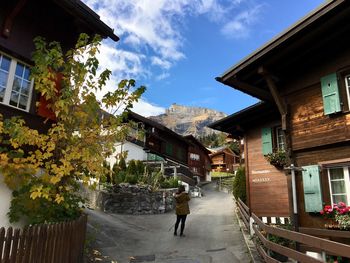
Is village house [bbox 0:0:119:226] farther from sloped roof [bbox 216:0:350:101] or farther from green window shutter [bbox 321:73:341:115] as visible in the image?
green window shutter [bbox 321:73:341:115]

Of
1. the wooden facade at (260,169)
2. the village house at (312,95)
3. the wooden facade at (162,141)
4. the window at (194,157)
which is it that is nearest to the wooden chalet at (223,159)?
the window at (194,157)

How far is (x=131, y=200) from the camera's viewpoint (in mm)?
19938

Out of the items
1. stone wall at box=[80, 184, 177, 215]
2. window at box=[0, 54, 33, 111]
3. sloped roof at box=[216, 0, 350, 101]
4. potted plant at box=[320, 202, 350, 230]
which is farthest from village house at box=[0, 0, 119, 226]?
stone wall at box=[80, 184, 177, 215]

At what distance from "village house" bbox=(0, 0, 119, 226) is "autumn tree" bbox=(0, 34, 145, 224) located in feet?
2.97

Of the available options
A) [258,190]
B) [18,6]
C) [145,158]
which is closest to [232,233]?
[258,190]

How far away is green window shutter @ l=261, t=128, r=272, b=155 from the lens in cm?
1329

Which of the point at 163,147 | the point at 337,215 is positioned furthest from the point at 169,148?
the point at 337,215

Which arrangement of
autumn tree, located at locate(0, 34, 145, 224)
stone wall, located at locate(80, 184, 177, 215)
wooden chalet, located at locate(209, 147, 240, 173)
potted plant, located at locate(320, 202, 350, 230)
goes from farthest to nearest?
wooden chalet, located at locate(209, 147, 240, 173)
stone wall, located at locate(80, 184, 177, 215)
potted plant, located at locate(320, 202, 350, 230)
autumn tree, located at locate(0, 34, 145, 224)

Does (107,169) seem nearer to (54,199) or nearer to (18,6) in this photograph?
(54,199)

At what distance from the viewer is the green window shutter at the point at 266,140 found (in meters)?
13.3

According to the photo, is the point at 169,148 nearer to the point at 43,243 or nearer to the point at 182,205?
the point at 182,205

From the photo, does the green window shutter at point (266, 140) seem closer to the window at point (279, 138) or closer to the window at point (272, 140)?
the window at point (272, 140)

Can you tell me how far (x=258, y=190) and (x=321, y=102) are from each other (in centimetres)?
560

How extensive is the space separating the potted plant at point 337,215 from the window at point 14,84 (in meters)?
8.56
